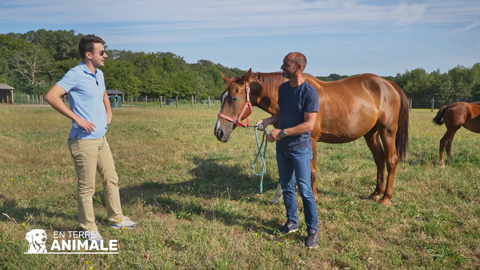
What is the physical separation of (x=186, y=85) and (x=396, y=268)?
66999mm

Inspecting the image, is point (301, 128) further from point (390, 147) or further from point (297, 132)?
point (390, 147)

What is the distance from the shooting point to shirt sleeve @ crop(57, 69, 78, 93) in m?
2.89

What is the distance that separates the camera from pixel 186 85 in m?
67.3

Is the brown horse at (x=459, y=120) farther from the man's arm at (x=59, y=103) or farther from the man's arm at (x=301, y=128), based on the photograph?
the man's arm at (x=59, y=103)

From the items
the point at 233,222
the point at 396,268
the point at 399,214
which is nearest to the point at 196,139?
the point at 233,222

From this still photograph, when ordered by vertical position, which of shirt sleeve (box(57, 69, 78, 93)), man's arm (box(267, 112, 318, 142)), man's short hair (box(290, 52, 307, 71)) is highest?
man's short hair (box(290, 52, 307, 71))

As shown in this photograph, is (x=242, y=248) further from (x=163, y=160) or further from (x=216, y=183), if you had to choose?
(x=163, y=160)

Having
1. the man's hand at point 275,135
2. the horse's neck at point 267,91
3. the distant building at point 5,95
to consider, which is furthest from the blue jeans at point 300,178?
the distant building at point 5,95

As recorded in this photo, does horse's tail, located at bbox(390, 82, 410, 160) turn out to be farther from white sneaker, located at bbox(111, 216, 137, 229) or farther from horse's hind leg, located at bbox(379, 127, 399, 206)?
white sneaker, located at bbox(111, 216, 137, 229)

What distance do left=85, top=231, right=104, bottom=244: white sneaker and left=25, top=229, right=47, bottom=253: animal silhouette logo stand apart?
1.34 ft

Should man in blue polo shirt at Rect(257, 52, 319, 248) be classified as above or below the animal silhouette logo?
above

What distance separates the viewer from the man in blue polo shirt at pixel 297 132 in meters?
3.03

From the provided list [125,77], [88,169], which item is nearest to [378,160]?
[88,169]

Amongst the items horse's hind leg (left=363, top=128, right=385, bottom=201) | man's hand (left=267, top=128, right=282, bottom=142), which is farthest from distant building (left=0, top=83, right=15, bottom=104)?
man's hand (left=267, top=128, right=282, bottom=142)
